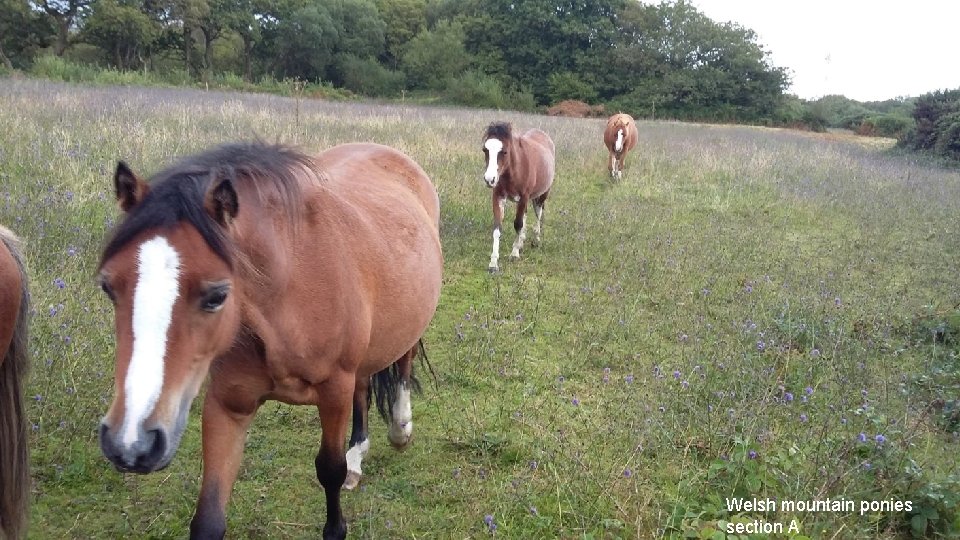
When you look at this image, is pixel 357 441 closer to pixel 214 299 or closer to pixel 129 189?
pixel 214 299

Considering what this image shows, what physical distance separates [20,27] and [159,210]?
4205 centimetres

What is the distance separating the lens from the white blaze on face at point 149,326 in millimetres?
1462

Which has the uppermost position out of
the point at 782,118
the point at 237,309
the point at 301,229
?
the point at 782,118

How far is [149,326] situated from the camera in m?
1.49

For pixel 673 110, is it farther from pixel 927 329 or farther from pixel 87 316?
pixel 87 316

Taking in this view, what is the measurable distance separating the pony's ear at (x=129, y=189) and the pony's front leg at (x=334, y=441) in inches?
37.7

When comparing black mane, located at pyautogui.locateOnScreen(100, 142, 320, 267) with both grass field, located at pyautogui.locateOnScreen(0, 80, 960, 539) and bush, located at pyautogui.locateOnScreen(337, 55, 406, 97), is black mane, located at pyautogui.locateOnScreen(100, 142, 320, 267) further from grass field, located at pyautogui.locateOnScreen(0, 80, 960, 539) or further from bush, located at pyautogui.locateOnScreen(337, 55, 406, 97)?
bush, located at pyautogui.locateOnScreen(337, 55, 406, 97)

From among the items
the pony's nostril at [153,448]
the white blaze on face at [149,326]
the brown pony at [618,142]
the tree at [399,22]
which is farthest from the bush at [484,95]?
the pony's nostril at [153,448]

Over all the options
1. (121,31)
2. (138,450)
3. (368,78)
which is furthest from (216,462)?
(368,78)

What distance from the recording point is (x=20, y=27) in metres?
33.0

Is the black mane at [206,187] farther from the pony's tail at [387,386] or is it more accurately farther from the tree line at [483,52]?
the tree line at [483,52]

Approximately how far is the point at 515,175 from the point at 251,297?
19.9ft

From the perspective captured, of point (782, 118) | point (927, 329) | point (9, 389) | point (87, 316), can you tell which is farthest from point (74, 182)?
point (782, 118)

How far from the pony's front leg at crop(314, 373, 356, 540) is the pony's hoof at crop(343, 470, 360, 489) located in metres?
0.49
